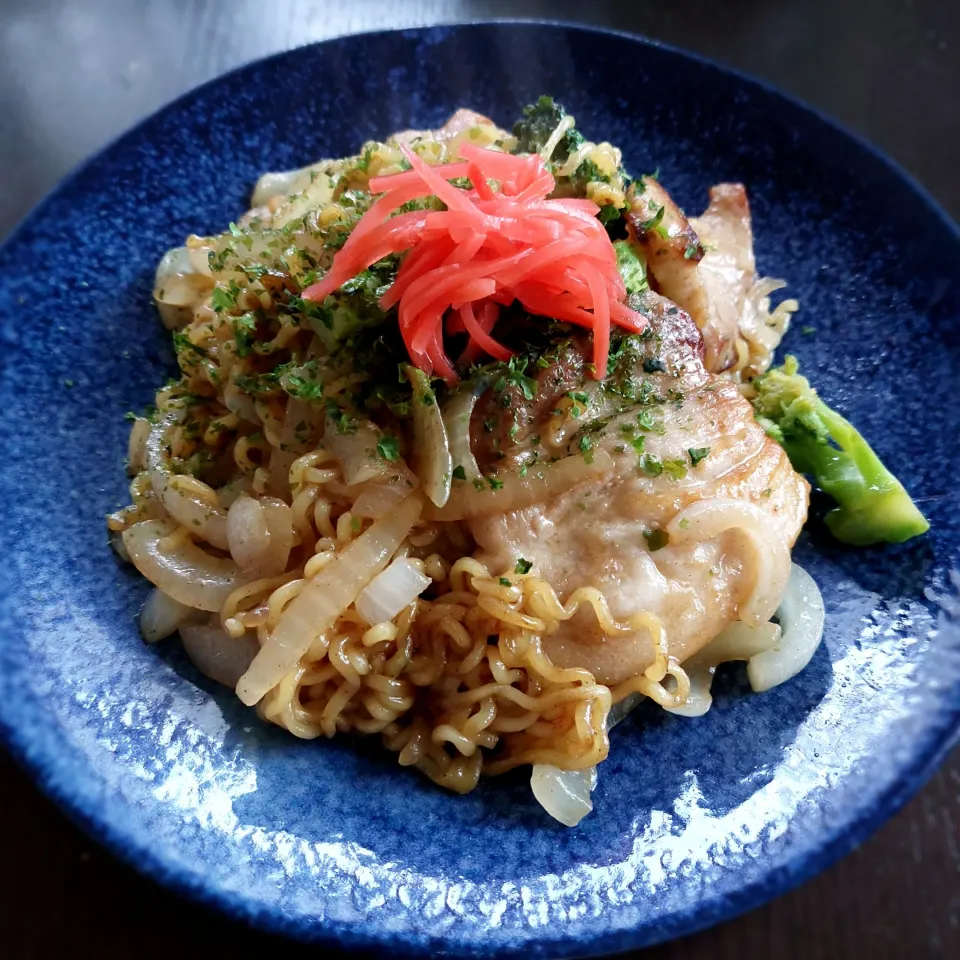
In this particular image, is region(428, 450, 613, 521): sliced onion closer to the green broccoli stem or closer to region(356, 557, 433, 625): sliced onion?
region(356, 557, 433, 625): sliced onion

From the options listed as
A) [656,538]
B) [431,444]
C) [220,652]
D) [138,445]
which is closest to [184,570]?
[220,652]

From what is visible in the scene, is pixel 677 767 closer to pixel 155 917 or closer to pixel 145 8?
pixel 155 917

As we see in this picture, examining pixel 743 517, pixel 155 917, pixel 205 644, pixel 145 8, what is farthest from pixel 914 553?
pixel 145 8

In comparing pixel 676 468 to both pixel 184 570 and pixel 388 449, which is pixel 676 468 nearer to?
pixel 388 449

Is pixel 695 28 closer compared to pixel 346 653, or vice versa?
pixel 346 653

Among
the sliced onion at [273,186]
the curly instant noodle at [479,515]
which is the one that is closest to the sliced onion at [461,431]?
the curly instant noodle at [479,515]

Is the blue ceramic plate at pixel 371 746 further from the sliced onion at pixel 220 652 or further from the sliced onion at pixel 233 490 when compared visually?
the sliced onion at pixel 233 490
